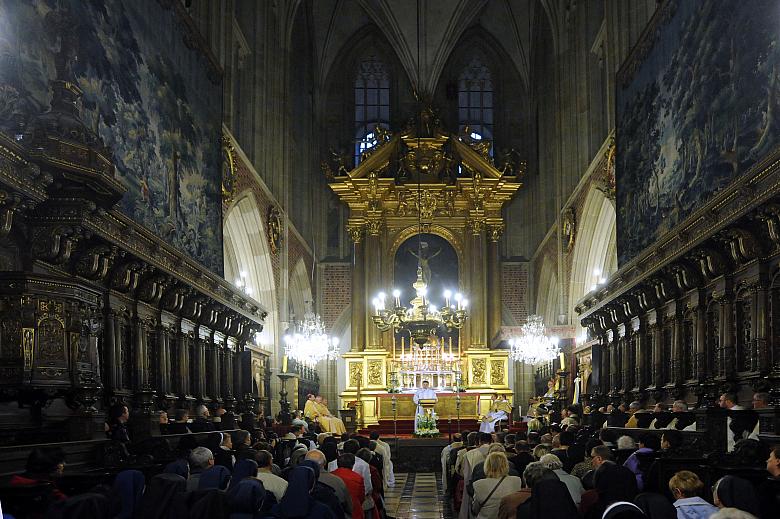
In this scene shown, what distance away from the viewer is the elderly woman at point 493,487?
8.41 m

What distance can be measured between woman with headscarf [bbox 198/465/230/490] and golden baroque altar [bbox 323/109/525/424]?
24.4 m

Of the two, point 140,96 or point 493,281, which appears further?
point 493,281

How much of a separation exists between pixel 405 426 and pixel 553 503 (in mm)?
21846

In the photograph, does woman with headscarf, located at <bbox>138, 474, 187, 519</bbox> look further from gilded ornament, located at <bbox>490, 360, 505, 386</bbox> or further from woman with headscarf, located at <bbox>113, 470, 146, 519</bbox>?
gilded ornament, located at <bbox>490, 360, 505, 386</bbox>

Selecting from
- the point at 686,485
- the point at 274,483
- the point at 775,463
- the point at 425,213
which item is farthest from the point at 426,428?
the point at 686,485

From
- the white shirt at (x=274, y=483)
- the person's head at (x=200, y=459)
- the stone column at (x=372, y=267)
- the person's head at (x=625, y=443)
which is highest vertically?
the stone column at (x=372, y=267)

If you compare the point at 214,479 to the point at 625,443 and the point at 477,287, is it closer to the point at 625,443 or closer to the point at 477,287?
the point at 625,443

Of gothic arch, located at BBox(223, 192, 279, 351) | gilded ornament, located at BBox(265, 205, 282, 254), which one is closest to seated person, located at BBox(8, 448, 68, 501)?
gothic arch, located at BBox(223, 192, 279, 351)

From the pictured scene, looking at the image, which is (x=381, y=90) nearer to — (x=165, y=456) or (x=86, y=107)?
(x=86, y=107)

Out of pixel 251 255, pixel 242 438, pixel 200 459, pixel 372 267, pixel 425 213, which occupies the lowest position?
pixel 242 438

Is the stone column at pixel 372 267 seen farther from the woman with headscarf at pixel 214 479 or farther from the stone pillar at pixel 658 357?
the woman with headscarf at pixel 214 479

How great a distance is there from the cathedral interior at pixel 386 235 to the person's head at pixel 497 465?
3 centimetres

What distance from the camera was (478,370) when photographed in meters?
31.4

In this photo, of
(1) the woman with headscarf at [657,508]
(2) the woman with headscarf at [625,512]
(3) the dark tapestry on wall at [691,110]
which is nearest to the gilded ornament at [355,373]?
(3) the dark tapestry on wall at [691,110]
